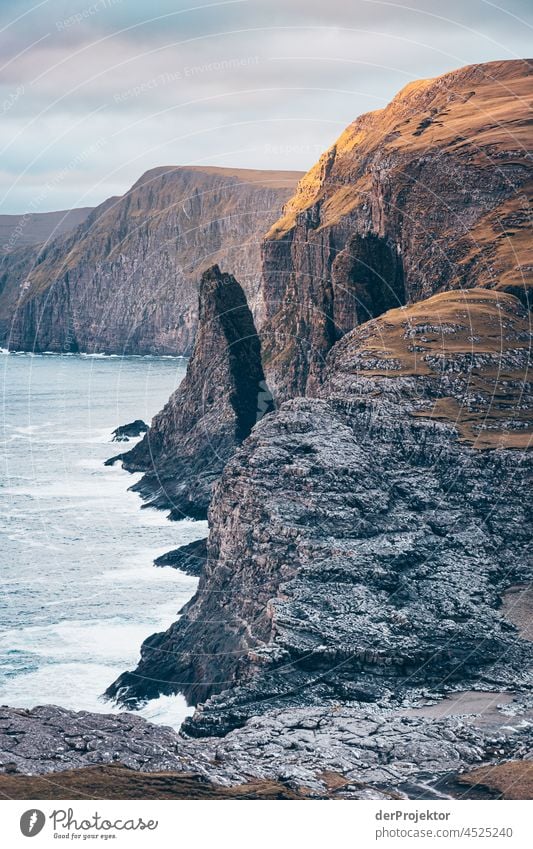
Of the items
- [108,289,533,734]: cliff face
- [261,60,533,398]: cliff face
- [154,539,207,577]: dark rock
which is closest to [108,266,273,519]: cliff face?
[261,60,533,398]: cliff face

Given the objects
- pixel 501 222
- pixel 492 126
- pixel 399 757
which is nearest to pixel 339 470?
pixel 399 757

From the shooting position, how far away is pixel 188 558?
137375mm

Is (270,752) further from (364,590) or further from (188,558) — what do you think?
(188,558)

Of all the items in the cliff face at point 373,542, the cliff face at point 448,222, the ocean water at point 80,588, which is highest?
the cliff face at point 448,222

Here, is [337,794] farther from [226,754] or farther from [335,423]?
[335,423]

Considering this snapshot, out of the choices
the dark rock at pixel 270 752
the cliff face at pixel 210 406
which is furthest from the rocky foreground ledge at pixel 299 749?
the cliff face at pixel 210 406

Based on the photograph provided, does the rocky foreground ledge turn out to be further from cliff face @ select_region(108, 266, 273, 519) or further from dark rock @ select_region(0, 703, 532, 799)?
cliff face @ select_region(108, 266, 273, 519)

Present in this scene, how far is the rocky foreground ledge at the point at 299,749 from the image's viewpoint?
71.1m

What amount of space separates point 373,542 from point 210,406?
2770 inches

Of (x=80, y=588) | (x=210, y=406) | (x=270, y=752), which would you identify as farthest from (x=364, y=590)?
(x=210, y=406)

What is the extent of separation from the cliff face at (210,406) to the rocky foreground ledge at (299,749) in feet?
266

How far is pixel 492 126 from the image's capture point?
18438cm

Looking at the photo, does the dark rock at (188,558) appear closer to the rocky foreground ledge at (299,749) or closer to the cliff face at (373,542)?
the cliff face at (373,542)

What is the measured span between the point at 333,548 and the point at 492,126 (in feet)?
331
